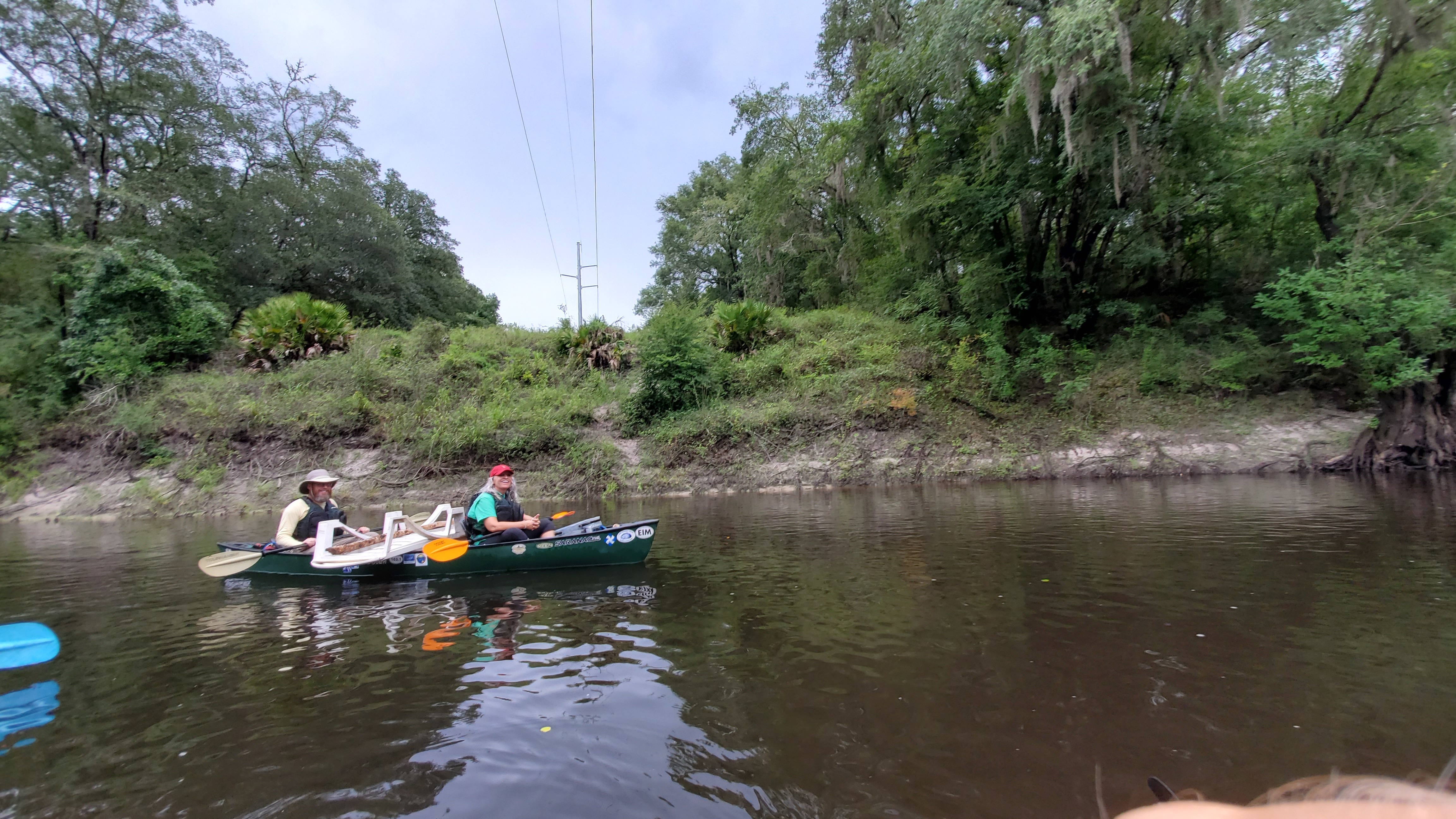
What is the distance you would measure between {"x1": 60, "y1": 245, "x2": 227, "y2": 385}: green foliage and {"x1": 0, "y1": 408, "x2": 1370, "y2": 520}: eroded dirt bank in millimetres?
3163

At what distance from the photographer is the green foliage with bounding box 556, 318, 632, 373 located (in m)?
23.4

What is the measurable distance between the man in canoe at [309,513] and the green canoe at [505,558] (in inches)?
13.3

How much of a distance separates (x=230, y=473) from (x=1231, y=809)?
23902 millimetres

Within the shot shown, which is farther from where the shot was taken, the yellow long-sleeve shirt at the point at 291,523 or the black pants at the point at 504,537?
the yellow long-sleeve shirt at the point at 291,523

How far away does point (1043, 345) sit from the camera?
19.8m

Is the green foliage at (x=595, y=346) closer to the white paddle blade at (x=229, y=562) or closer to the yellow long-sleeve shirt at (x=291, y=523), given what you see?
the yellow long-sleeve shirt at (x=291, y=523)

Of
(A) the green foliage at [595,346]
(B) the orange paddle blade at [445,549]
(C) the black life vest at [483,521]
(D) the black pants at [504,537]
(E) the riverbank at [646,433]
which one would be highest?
(A) the green foliage at [595,346]

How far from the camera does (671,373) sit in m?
20.5

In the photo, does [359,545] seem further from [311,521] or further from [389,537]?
[389,537]

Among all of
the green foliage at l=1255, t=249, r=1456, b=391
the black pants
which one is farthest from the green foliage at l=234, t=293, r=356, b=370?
the green foliage at l=1255, t=249, r=1456, b=391

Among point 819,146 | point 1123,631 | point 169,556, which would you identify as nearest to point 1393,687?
point 1123,631

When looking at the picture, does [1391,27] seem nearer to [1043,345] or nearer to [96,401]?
[1043,345]

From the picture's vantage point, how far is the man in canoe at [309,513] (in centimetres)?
870

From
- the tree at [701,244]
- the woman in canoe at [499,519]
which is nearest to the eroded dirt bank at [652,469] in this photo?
the woman in canoe at [499,519]
